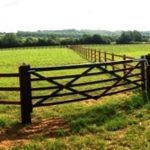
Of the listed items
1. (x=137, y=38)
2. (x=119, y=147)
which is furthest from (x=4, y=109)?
(x=137, y=38)

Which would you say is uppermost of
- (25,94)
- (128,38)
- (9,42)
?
(25,94)

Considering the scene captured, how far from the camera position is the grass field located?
23.5 ft

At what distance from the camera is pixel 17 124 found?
9086 mm

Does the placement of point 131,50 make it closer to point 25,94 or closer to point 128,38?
point 25,94

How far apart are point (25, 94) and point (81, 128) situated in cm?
171

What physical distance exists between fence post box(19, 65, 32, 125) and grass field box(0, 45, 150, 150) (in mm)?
229

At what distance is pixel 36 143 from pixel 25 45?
368 feet

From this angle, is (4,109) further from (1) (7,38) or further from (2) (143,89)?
(1) (7,38)

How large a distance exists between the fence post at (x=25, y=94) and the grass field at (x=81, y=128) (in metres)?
0.23

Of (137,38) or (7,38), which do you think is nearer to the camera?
(7,38)

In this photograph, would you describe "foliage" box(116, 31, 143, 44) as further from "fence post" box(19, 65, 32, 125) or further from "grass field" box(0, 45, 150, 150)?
"fence post" box(19, 65, 32, 125)

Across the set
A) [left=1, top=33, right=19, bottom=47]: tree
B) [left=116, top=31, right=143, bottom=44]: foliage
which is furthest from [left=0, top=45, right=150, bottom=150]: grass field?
[left=116, top=31, right=143, bottom=44]: foliage

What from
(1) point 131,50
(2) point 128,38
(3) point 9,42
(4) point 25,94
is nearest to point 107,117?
(4) point 25,94

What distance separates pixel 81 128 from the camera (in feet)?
27.2
